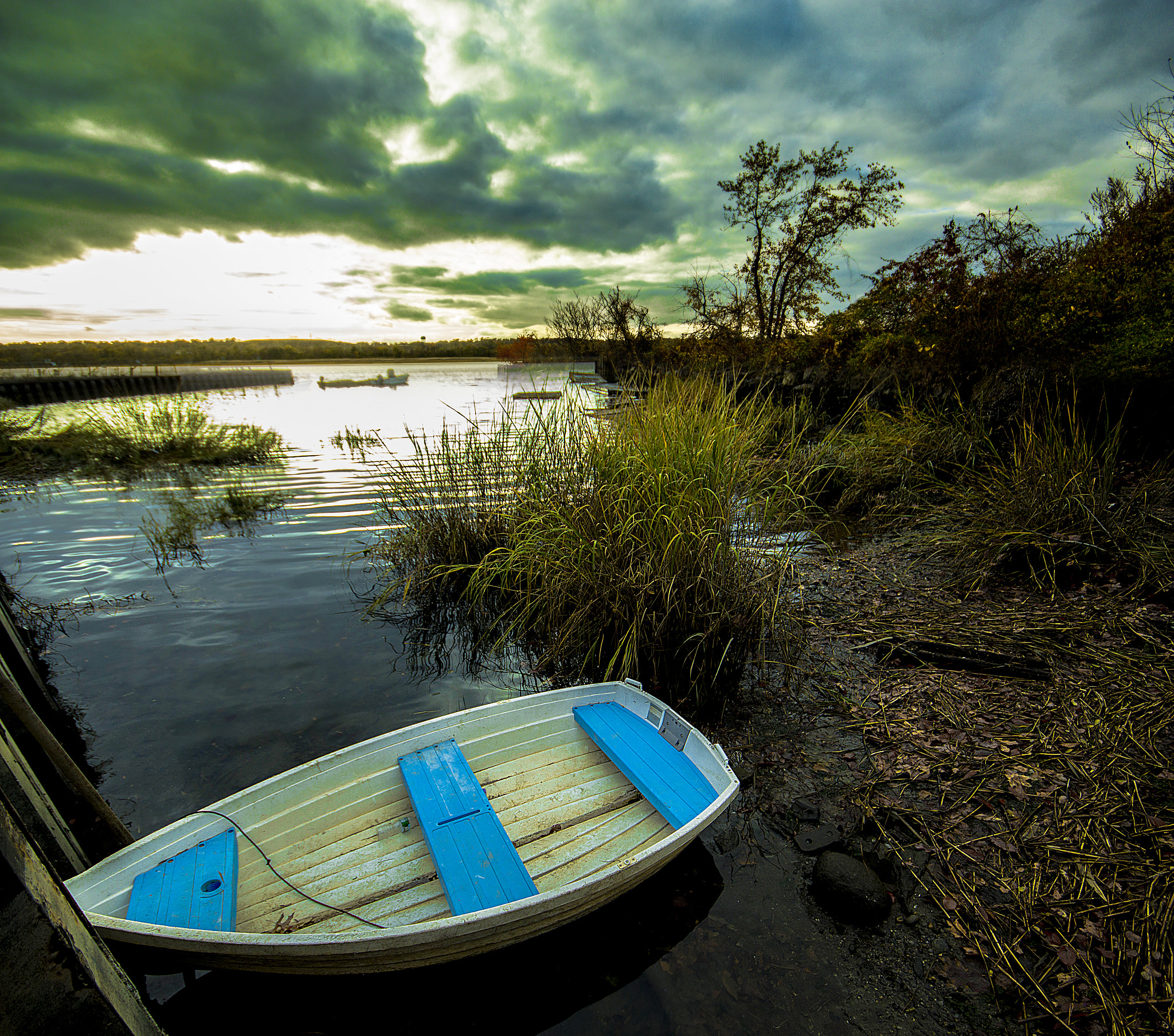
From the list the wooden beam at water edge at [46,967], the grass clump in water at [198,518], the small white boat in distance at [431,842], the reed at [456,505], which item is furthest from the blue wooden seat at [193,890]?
the grass clump in water at [198,518]

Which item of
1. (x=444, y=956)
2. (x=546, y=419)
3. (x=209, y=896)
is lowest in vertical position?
(x=444, y=956)

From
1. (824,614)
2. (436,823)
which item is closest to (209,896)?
(436,823)

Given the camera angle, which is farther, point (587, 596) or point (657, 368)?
point (657, 368)

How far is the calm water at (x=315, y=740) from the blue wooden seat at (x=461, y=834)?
44cm

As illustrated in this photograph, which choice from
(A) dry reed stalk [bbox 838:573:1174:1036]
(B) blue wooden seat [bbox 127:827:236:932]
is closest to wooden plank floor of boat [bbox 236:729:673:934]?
(B) blue wooden seat [bbox 127:827:236:932]

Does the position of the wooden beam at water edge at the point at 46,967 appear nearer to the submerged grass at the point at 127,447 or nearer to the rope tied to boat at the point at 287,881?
the rope tied to boat at the point at 287,881

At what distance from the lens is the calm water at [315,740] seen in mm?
2506

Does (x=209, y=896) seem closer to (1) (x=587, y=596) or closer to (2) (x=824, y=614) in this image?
(1) (x=587, y=596)

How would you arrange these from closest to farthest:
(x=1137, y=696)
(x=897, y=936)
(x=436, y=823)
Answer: (x=897, y=936) → (x=436, y=823) → (x=1137, y=696)

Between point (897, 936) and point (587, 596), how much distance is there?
2.99 m

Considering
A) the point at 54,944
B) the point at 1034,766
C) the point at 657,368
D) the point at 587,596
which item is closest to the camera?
the point at 54,944

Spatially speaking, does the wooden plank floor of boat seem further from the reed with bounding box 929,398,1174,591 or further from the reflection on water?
the reed with bounding box 929,398,1174,591

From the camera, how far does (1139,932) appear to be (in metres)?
2.42

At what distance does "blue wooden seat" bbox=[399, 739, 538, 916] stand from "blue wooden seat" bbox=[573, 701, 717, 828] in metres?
0.89
